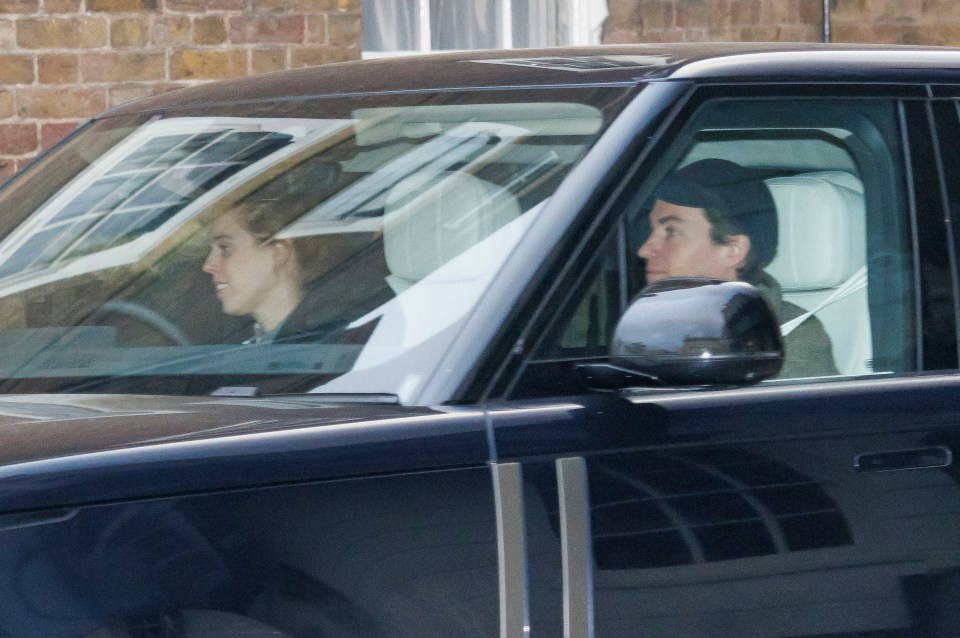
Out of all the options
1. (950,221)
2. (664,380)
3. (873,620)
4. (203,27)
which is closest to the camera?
(664,380)

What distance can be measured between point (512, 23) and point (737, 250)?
19.1 ft

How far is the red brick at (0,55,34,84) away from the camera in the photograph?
22.8 feet

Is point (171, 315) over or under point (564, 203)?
under

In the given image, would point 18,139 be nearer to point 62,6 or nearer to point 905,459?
point 62,6

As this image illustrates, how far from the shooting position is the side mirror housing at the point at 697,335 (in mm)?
2127

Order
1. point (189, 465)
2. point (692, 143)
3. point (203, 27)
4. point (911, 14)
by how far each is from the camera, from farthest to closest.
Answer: point (911, 14), point (203, 27), point (692, 143), point (189, 465)

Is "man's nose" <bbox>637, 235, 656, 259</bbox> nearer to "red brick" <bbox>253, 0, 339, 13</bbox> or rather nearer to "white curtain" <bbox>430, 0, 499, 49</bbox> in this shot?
"red brick" <bbox>253, 0, 339, 13</bbox>

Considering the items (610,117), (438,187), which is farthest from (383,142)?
(610,117)

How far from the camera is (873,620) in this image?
2.31 meters

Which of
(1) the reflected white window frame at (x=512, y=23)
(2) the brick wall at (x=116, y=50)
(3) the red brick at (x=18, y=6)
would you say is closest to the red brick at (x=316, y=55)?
(2) the brick wall at (x=116, y=50)

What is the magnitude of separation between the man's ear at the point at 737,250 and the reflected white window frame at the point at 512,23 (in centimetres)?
536

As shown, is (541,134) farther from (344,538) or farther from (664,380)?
(344,538)

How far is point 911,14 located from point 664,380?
688 cm

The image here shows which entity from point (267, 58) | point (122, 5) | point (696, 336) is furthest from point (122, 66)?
point (696, 336)
